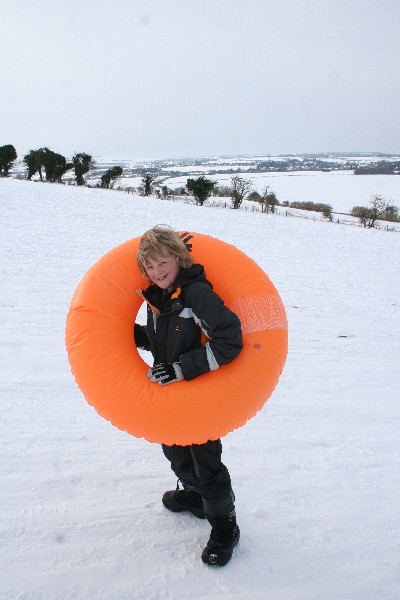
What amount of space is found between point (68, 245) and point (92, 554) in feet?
29.3

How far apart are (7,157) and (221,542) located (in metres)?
35.1

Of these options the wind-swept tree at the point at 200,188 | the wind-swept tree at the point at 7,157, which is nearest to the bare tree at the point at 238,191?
the wind-swept tree at the point at 200,188

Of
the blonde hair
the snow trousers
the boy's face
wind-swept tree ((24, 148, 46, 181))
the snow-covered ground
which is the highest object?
wind-swept tree ((24, 148, 46, 181))

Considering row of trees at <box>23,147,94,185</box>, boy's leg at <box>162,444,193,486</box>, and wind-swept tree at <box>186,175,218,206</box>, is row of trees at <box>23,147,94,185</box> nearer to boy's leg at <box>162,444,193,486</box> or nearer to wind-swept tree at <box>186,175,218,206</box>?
wind-swept tree at <box>186,175,218,206</box>

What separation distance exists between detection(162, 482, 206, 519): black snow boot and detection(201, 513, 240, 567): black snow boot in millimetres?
212

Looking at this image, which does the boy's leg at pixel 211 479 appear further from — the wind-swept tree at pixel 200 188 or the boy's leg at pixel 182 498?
the wind-swept tree at pixel 200 188

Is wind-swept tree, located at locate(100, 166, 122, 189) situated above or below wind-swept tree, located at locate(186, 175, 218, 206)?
above

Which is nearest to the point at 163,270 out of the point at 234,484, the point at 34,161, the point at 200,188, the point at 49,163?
the point at 234,484

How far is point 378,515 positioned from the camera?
85.9 inches

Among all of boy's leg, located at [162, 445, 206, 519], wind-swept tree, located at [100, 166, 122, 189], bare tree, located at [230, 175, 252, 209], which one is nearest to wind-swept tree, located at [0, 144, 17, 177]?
wind-swept tree, located at [100, 166, 122, 189]

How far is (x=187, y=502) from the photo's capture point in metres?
2.10

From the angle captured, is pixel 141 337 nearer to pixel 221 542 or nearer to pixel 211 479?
pixel 211 479

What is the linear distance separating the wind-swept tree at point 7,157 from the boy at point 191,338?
34.5m

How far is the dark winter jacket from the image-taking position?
163cm
